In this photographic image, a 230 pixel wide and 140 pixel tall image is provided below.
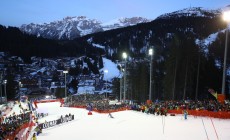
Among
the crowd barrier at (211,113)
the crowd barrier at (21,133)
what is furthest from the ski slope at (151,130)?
the crowd barrier at (21,133)

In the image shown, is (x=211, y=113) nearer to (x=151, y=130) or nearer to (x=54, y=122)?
(x=151, y=130)

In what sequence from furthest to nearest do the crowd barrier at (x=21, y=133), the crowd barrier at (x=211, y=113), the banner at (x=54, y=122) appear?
the banner at (x=54, y=122)
the crowd barrier at (x=211, y=113)
the crowd barrier at (x=21, y=133)

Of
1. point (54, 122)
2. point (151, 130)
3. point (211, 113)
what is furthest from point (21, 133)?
point (211, 113)

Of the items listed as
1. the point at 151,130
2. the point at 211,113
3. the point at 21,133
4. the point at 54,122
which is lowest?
the point at 54,122

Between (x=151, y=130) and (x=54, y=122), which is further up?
(x=151, y=130)

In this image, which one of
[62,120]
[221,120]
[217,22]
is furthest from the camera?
[217,22]

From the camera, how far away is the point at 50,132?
30984 mm

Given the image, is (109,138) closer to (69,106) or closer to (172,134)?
(172,134)

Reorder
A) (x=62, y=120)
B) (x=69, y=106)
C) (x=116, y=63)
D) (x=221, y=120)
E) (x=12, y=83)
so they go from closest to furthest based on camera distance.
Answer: (x=221, y=120), (x=62, y=120), (x=69, y=106), (x=12, y=83), (x=116, y=63)

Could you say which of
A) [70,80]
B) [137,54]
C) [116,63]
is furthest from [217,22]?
[70,80]

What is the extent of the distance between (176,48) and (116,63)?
132231mm

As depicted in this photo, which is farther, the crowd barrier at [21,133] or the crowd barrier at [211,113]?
the crowd barrier at [211,113]

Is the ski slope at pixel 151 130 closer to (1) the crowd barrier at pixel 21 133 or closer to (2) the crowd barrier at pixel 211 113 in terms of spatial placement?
(2) the crowd barrier at pixel 211 113

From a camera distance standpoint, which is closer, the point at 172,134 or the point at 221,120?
the point at 172,134
